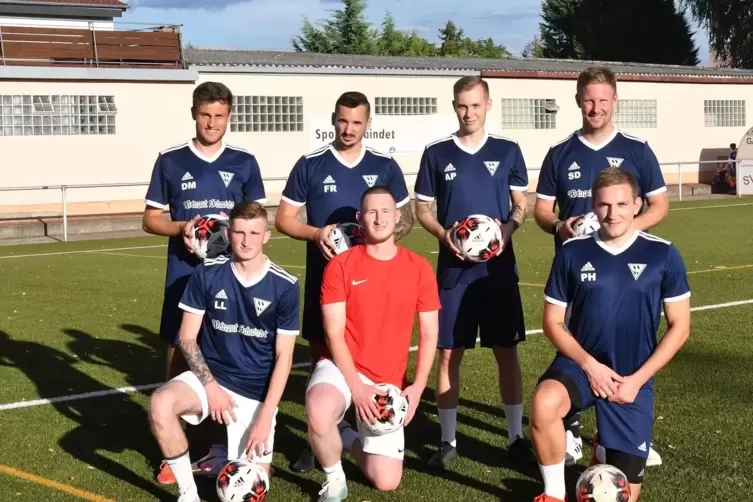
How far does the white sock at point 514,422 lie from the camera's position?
21.0ft

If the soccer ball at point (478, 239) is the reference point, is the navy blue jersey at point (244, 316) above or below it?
below

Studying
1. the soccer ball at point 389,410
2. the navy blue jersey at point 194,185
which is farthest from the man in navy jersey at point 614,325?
the navy blue jersey at point 194,185

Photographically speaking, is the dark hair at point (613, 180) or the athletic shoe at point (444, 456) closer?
the dark hair at point (613, 180)

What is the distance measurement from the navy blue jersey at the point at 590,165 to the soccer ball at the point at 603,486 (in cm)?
195

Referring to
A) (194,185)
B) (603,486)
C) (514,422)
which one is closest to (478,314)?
(514,422)

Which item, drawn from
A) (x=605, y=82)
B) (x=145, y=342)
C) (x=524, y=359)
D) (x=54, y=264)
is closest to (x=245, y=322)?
(x=605, y=82)

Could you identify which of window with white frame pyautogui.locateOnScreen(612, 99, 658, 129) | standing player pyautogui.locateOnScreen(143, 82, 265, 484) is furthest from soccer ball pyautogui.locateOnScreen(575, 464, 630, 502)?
window with white frame pyautogui.locateOnScreen(612, 99, 658, 129)

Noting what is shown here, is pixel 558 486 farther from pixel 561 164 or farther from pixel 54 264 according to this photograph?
pixel 54 264

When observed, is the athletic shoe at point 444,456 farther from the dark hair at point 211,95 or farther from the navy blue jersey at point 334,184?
the dark hair at point 211,95

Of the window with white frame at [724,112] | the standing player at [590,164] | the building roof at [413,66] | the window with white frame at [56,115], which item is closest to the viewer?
the standing player at [590,164]

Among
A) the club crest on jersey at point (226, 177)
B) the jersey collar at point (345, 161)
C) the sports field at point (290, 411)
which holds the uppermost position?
the jersey collar at point (345, 161)

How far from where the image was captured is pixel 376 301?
5754 mm

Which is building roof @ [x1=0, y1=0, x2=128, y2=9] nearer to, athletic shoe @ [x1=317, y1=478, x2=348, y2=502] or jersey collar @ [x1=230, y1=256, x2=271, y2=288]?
jersey collar @ [x1=230, y1=256, x2=271, y2=288]

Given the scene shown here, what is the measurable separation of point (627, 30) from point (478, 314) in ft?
185
